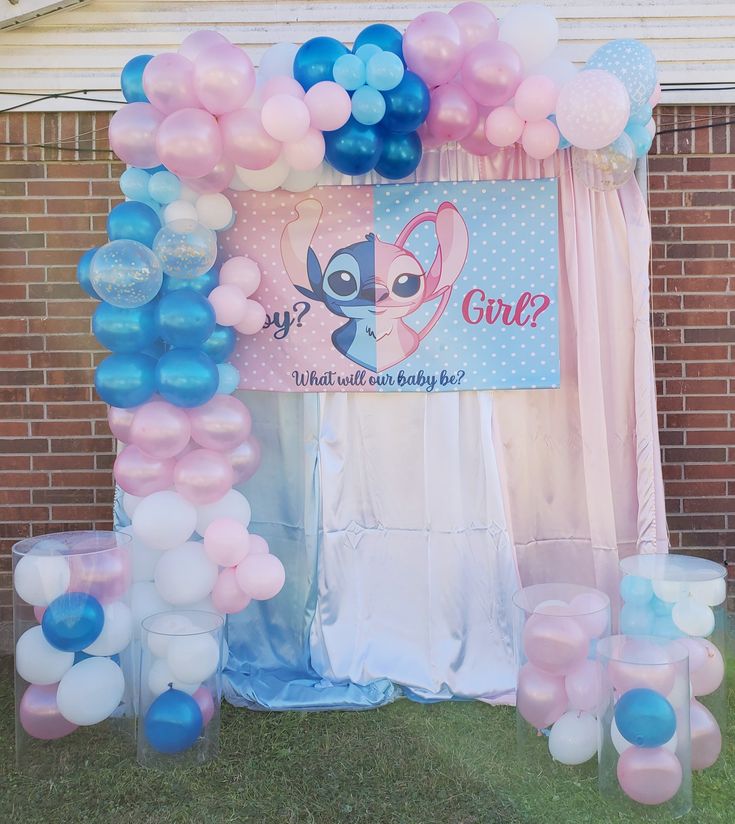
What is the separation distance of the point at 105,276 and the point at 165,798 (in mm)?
1662

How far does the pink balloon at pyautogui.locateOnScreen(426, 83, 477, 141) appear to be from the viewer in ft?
9.30

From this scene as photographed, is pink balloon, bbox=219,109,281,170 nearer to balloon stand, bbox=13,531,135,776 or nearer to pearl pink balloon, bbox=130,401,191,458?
pearl pink balloon, bbox=130,401,191,458

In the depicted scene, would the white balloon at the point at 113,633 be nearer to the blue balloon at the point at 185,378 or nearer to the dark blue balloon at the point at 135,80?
the blue balloon at the point at 185,378

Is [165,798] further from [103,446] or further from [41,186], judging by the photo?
[41,186]

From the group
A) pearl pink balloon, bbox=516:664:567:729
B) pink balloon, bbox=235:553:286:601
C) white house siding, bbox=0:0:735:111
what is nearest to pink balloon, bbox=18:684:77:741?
pink balloon, bbox=235:553:286:601

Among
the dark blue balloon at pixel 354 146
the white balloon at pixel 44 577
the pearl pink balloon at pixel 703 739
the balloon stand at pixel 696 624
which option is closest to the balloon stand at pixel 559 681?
the balloon stand at pixel 696 624

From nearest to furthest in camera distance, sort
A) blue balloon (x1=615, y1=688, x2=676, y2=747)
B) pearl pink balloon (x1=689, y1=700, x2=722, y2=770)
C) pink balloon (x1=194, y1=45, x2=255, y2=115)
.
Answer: blue balloon (x1=615, y1=688, x2=676, y2=747) → pearl pink balloon (x1=689, y1=700, x2=722, y2=770) → pink balloon (x1=194, y1=45, x2=255, y2=115)

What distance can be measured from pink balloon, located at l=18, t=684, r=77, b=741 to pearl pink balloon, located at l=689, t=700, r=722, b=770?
2.03 m

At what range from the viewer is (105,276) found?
107 inches

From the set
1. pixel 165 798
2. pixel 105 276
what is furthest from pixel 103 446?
pixel 165 798

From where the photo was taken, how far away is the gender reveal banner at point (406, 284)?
3.19 m

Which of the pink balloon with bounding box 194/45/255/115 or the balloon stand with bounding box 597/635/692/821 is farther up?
the pink balloon with bounding box 194/45/255/115

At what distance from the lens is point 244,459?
3.02 metres

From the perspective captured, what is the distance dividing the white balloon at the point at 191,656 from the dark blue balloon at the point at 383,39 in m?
2.07
